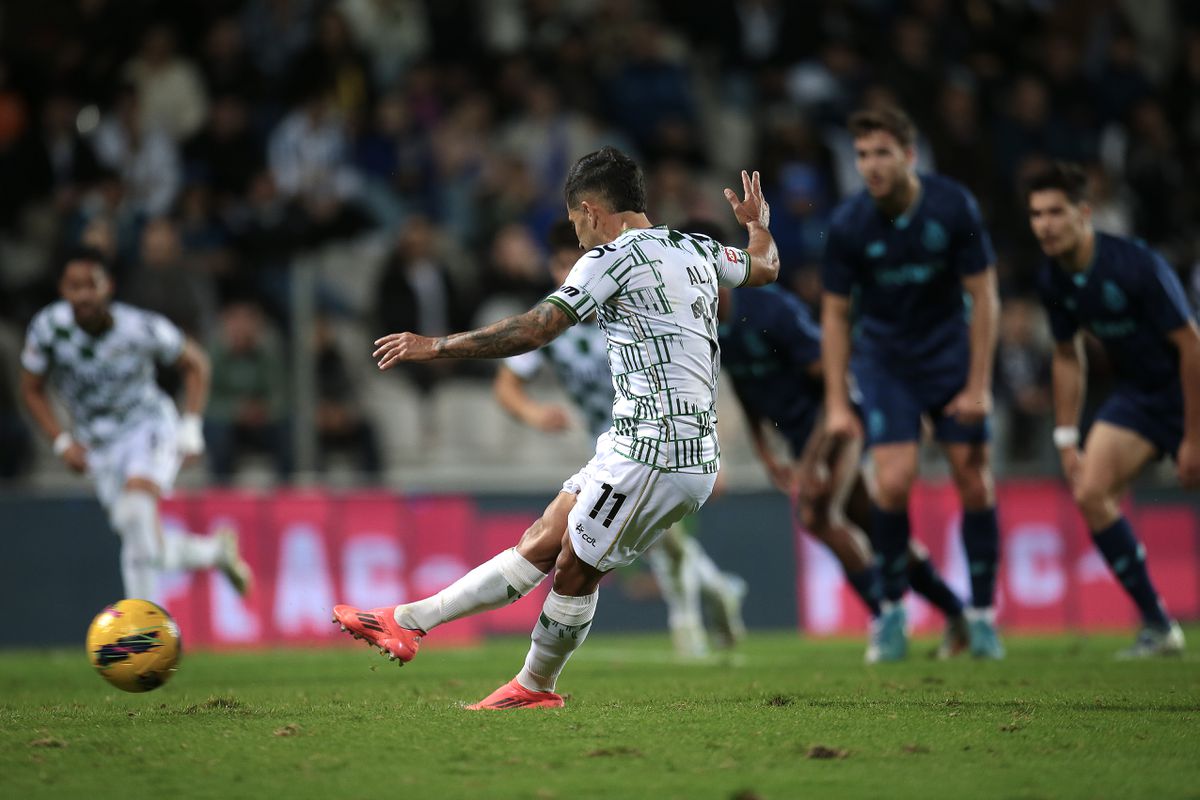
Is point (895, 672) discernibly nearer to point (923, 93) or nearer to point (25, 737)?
point (25, 737)

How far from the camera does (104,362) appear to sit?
33.3ft

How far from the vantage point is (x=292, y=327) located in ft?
44.9

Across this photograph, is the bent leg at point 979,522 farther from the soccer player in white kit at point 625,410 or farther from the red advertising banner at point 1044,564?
the red advertising banner at point 1044,564

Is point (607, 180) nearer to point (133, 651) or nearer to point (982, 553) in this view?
point (133, 651)

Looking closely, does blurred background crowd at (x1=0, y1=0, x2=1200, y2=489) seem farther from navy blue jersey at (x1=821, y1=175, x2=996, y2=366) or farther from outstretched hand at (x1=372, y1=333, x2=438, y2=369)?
outstretched hand at (x1=372, y1=333, x2=438, y2=369)

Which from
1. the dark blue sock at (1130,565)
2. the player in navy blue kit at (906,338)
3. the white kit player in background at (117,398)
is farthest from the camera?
the white kit player in background at (117,398)

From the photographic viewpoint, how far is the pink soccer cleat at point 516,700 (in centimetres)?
620

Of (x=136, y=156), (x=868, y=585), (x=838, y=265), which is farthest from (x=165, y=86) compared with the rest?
(x=868, y=585)

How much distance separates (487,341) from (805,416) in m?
4.30

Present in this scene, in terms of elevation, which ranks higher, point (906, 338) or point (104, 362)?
point (104, 362)

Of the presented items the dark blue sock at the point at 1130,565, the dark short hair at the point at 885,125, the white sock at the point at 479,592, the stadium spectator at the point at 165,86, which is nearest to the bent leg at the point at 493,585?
the white sock at the point at 479,592

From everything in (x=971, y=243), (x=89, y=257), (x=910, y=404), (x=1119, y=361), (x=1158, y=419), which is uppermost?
(x=89, y=257)

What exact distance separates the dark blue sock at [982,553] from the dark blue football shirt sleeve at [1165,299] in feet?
4.75

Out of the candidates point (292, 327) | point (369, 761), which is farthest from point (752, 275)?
point (292, 327)
